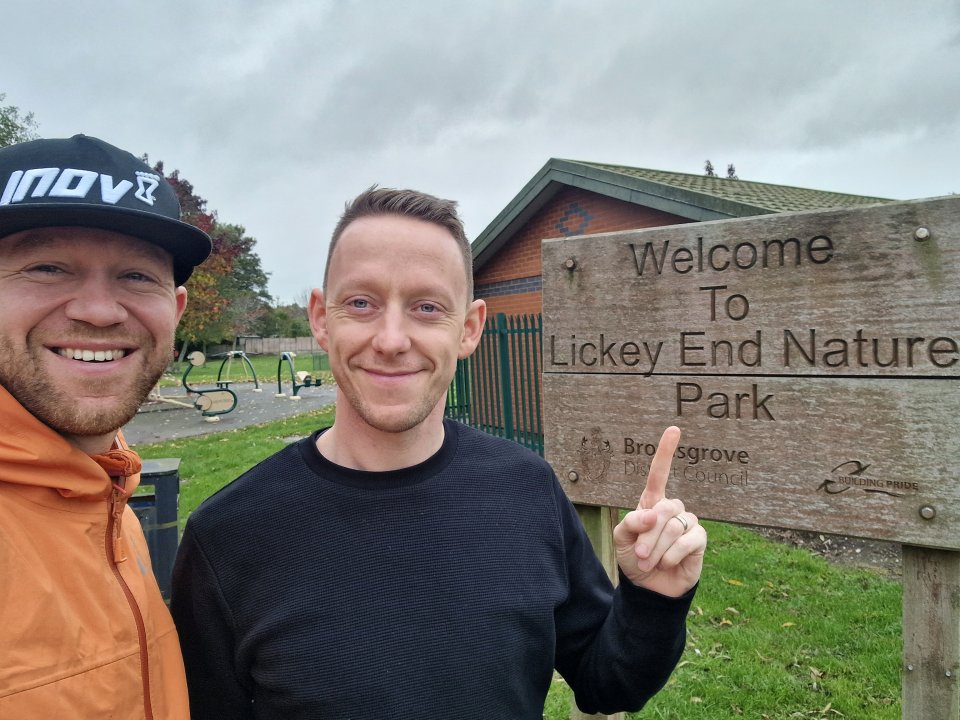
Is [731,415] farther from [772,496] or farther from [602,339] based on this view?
[602,339]

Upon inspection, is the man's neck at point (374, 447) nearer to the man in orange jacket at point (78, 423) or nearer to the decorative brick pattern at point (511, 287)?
the man in orange jacket at point (78, 423)

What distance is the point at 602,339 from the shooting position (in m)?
2.33

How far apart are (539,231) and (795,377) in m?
8.67

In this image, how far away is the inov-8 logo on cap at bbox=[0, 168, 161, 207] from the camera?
1255 mm

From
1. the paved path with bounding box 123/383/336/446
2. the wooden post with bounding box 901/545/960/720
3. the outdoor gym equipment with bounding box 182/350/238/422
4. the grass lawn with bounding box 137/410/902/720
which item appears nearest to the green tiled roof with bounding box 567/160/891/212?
the grass lawn with bounding box 137/410/902/720

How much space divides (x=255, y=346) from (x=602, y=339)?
175 ft

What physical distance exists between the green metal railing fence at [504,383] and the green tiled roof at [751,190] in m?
2.63

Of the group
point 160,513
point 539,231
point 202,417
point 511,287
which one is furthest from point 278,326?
point 160,513

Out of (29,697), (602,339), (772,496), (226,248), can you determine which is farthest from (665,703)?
(226,248)

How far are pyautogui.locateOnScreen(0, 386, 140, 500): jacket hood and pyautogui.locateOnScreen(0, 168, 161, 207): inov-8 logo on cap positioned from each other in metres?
0.40

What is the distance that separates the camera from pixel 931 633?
75.5 inches

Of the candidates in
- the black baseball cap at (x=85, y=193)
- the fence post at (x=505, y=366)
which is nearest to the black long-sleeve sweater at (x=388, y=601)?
the black baseball cap at (x=85, y=193)

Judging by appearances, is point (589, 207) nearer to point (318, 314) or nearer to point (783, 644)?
point (783, 644)

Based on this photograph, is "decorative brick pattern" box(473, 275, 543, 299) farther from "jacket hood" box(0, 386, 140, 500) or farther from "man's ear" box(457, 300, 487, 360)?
"jacket hood" box(0, 386, 140, 500)
